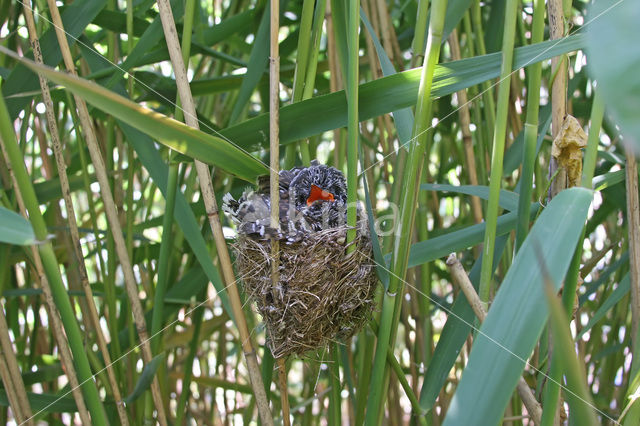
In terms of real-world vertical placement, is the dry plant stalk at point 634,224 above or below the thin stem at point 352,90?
below

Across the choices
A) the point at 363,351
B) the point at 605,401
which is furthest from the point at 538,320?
the point at 605,401

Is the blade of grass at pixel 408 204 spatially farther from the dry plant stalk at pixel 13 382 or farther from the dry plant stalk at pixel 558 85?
the dry plant stalk at pixel 13 382

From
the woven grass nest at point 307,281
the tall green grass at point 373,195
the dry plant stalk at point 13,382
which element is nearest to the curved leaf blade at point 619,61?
the tall green grass at point 373,195

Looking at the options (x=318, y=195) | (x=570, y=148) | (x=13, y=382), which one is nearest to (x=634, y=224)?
(x=570, y=148)

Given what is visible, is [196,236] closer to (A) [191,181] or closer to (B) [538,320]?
(A) [191,181]

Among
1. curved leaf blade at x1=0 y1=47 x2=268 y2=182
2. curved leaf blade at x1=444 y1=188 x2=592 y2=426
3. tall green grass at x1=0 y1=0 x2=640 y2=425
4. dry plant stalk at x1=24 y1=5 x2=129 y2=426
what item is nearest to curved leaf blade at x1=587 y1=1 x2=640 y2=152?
tall green grass at x1=0 y1=0 x2=640 y2=425

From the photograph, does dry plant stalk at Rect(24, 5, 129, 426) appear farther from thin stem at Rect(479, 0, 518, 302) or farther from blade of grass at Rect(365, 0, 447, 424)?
thin stem at Rect(479, 0, 518, 302)

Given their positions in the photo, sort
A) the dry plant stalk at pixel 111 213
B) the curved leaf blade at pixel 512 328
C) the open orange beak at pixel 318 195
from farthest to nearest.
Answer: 1. the open orange beak at pixel 318 195
2. the dry plant stalk at pixel 111 213
3. the curved leaf blade at pixel 512 328
